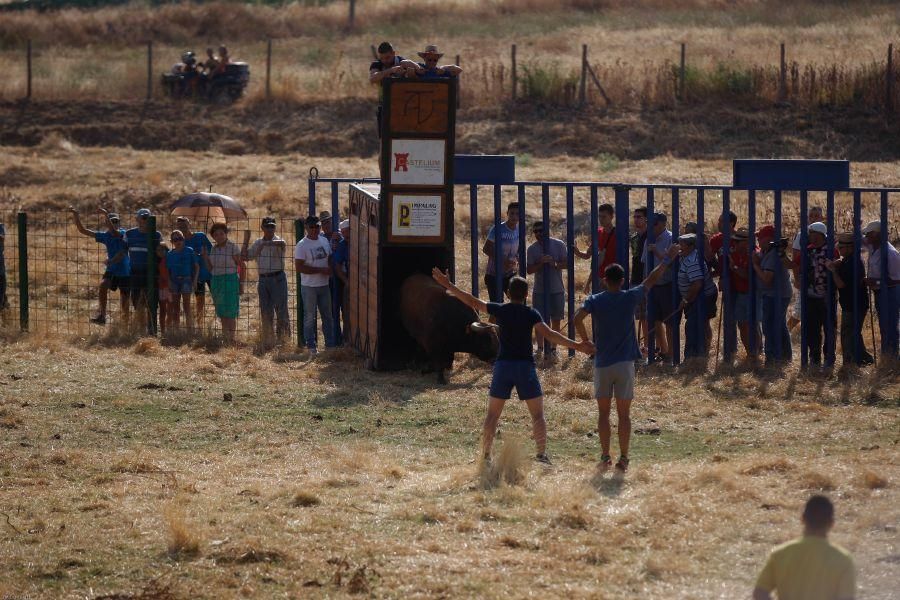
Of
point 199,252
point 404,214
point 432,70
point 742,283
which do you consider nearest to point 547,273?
Result: point 404,214

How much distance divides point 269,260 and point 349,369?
6.58 feet

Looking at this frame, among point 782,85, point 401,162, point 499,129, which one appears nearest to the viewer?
point 401,162

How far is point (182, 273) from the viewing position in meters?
16.6

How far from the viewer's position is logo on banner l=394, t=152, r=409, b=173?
577 inches

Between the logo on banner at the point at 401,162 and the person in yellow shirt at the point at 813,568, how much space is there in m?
9.36

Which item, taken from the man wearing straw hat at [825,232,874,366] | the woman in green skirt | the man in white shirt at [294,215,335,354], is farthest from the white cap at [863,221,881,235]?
the woman in green skirt

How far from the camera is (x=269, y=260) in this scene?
53.4 ft

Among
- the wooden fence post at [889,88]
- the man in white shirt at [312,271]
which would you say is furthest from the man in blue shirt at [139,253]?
the wooden fence post at [889,88]

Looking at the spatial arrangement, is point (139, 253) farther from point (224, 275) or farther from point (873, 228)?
point (873, 228)

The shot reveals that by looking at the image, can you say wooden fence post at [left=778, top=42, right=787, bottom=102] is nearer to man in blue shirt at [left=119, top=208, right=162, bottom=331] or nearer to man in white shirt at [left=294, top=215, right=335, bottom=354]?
man in white shirt at [left=294, top=215, right=335, bottom=354]

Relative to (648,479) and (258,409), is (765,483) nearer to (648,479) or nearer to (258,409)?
(648,479)

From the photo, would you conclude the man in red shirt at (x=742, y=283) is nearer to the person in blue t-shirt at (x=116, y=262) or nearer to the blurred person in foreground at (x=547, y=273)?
the blurred person in foreground at (x=547, y=273)

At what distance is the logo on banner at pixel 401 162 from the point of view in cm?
1465

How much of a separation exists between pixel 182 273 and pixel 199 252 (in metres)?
0.35
